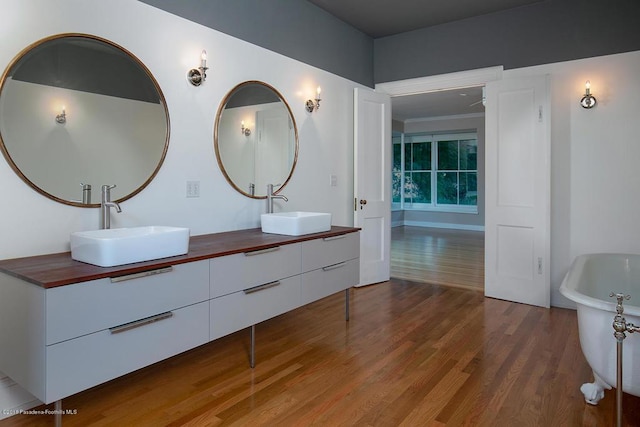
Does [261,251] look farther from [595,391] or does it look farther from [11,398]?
[595,391]

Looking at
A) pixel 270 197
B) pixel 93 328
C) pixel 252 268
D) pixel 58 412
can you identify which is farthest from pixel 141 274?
pixel 270 197

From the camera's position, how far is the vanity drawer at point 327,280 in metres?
2.88

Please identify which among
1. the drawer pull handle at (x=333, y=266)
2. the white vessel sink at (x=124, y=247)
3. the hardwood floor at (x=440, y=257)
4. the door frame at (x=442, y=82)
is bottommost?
the hardwood floor at (x=440, y=257)

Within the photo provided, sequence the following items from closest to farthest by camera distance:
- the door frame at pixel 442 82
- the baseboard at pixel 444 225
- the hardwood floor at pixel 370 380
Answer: the hardwood floor at pixel 370 380 < the door frame at pixel 442 82 < the baseboard at pixel 444 225

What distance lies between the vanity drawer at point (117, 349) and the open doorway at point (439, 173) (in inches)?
210

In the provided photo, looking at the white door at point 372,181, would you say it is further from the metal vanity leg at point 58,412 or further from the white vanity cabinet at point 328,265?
the metal vanity leg at point 58,412

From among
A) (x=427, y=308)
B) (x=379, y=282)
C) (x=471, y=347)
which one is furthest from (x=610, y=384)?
(x=379, y=282)

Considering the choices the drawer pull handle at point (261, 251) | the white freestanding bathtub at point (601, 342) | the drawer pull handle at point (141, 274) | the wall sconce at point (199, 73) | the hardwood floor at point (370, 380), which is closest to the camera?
the drawer pull handle at point (141, 274)

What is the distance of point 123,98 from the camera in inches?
96.6

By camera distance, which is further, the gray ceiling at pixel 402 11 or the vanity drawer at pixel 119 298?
the gray ceiling at pixel 402 11

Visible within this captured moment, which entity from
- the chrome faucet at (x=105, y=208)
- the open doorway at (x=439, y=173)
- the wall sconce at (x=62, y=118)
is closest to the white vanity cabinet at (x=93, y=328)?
the chrome faucet at (x=105, y=208)

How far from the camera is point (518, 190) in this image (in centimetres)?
391

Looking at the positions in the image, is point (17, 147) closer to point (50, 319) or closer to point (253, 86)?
point (50, 319)

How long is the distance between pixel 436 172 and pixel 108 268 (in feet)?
31.7
